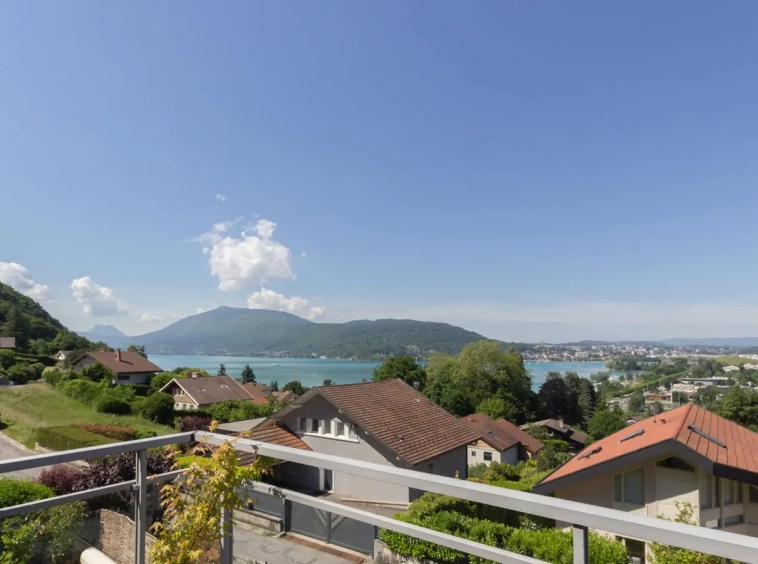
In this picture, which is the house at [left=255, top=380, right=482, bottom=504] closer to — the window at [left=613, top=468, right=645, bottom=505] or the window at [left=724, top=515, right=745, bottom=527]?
the window at [left=613, top=468, right=645, bottom=505]

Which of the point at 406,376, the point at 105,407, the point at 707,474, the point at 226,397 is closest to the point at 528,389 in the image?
the point at 406,376

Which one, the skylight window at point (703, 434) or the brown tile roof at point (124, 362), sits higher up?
the skylight window at point (703, 434)

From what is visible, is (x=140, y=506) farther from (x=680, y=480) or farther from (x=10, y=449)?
(x=10, y=449)

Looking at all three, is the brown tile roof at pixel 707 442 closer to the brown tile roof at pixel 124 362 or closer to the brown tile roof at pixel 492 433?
the brown tile roof at pixel 492 433

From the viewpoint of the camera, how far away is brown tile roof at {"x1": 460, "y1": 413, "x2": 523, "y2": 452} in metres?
30.4

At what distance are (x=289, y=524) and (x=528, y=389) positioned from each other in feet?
181

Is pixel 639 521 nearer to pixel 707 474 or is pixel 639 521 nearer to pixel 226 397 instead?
pixel 707 474

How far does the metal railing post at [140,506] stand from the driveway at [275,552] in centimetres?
45

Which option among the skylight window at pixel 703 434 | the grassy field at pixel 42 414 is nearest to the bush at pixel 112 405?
the grassy field at pixel 42 414

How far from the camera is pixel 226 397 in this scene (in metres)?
39.4

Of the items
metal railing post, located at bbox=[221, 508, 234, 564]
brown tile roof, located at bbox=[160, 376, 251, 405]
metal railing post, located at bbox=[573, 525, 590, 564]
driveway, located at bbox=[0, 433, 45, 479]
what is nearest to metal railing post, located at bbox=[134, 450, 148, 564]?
metal railing post, located at bbox=[221, 508, 234, 564]

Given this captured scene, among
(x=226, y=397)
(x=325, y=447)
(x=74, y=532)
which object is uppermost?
(x=74, y=532)

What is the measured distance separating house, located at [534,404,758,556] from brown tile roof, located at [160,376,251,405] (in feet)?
108

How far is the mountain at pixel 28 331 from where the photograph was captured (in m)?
56.6
